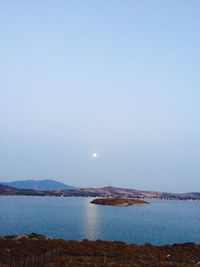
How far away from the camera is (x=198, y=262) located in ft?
208

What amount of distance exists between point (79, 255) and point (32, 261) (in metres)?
12.3

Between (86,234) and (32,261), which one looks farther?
(86,234)

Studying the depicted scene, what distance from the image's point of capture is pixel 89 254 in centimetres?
6438

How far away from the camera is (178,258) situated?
220 ft

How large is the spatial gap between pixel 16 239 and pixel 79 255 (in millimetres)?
14175

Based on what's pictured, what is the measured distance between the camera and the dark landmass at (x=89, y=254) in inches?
2084

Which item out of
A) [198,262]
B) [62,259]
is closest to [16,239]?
[62,259]

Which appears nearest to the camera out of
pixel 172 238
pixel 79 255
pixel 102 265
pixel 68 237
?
pixel 102 265

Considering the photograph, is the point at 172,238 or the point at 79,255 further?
the point at 172,238

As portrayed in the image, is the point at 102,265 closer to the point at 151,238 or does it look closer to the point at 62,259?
the point at 62,259

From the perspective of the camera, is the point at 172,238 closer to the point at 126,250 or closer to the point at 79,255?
the point at 126,250

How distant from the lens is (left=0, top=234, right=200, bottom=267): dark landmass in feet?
174

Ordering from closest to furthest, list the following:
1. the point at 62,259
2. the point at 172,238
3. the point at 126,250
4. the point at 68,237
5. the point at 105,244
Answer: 1. the point at 62,259
2. the point at 126,250
3. the point at 105,244
4. the point at 68,237
5. the point at 172,238

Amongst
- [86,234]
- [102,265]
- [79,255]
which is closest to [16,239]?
[79,255]
